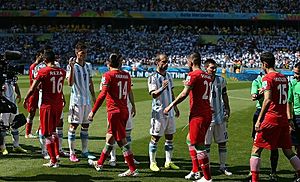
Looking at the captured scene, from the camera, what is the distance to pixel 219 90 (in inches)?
408

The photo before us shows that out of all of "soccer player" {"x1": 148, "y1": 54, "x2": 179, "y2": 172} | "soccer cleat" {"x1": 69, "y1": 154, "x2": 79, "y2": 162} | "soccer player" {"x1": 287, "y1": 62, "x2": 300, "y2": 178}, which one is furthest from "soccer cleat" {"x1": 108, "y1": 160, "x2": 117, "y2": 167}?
"soccer player" {"x1": 287, "y1": 62, "x2": 300, "y2": 178}

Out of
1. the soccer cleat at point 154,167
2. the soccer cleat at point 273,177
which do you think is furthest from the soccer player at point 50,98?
the soccer cleat at point 273,177

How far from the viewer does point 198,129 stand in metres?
9.23

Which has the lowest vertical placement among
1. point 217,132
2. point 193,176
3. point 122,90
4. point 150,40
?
point 150,40

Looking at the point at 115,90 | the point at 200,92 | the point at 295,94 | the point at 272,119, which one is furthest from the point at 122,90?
the point at 295,94

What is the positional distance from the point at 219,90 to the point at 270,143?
197 centimetres

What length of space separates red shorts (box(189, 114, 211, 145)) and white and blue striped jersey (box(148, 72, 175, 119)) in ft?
4.49

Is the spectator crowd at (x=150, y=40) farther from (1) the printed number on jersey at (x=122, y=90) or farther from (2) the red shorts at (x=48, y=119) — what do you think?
(1) the printed number on jersey at (x=122, y=90)

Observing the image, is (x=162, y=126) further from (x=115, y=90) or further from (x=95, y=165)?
(x=95, y=165)

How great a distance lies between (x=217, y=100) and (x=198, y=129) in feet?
4.46

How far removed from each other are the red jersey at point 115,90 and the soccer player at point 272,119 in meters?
2.55

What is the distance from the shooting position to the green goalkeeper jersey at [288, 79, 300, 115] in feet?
31.8

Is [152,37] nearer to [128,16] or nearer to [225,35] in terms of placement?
[128,16]

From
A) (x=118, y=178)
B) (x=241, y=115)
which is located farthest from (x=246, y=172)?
(x=241, y=115)
